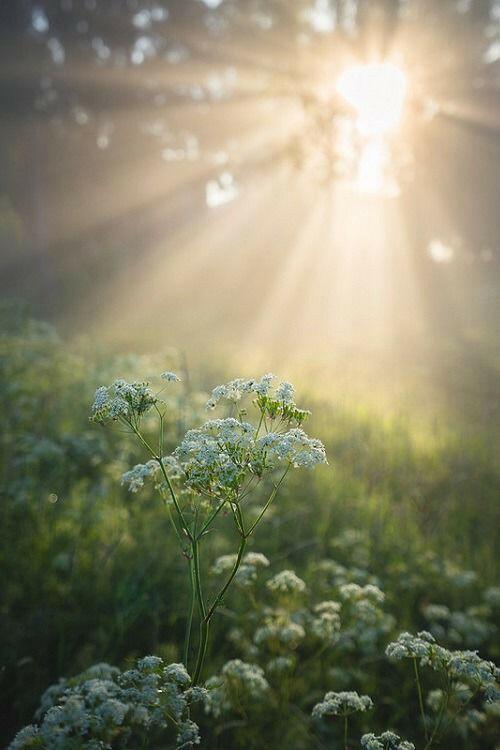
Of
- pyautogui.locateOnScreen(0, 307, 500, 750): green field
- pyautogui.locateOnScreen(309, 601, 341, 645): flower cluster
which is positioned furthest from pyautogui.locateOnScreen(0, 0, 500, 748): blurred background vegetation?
pyautogui.locateOnScreen(309, 601, 341, 645): flower cluster

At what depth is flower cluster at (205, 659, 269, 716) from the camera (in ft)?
8.54

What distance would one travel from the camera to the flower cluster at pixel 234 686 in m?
2.60

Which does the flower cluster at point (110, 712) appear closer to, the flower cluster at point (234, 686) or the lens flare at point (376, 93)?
the flower cluster at point (234, 686)

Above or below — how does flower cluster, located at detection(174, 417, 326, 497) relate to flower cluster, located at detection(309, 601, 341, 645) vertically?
above

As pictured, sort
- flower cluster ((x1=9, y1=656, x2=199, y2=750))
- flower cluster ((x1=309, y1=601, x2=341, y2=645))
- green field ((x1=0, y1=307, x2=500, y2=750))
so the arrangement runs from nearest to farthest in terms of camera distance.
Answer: flower cluster ((x1=9, y1=656, x2=199, y2=750))
flower cluster ((x1=309, y1=601, x2=341, y2=645))
green field ((x1=0, y1=307, x2=500, y2=750))

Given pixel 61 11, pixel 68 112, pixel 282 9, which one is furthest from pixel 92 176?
pixel 282 9

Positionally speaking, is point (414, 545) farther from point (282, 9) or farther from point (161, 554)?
point (282, 9)

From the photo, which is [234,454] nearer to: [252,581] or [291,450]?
[291,450]

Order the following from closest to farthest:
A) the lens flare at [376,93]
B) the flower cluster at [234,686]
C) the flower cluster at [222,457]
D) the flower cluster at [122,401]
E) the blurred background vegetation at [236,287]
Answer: the flower cluster at [222,457], the flower cluster at [122,401], the flower cluster at [234,686], the blurred background vegetation at [236,287], the lens flare at [376,93]

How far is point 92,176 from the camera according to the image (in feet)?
93.4

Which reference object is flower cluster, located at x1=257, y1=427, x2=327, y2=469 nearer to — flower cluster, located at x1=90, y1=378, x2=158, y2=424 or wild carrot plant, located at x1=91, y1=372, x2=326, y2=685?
wild carrot plant, located at x1=91, y1=372, x2=326, y2=685

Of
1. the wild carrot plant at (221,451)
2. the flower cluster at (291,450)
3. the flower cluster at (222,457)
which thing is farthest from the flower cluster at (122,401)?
the flower cluster at (291,450)

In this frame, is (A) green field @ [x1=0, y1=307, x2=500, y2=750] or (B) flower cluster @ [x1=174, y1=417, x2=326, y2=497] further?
(A) green field @ [x1=0, y1=307, x2=500, y2=750]

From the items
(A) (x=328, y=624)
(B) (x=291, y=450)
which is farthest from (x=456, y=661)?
(B) (x=291, y=450)
